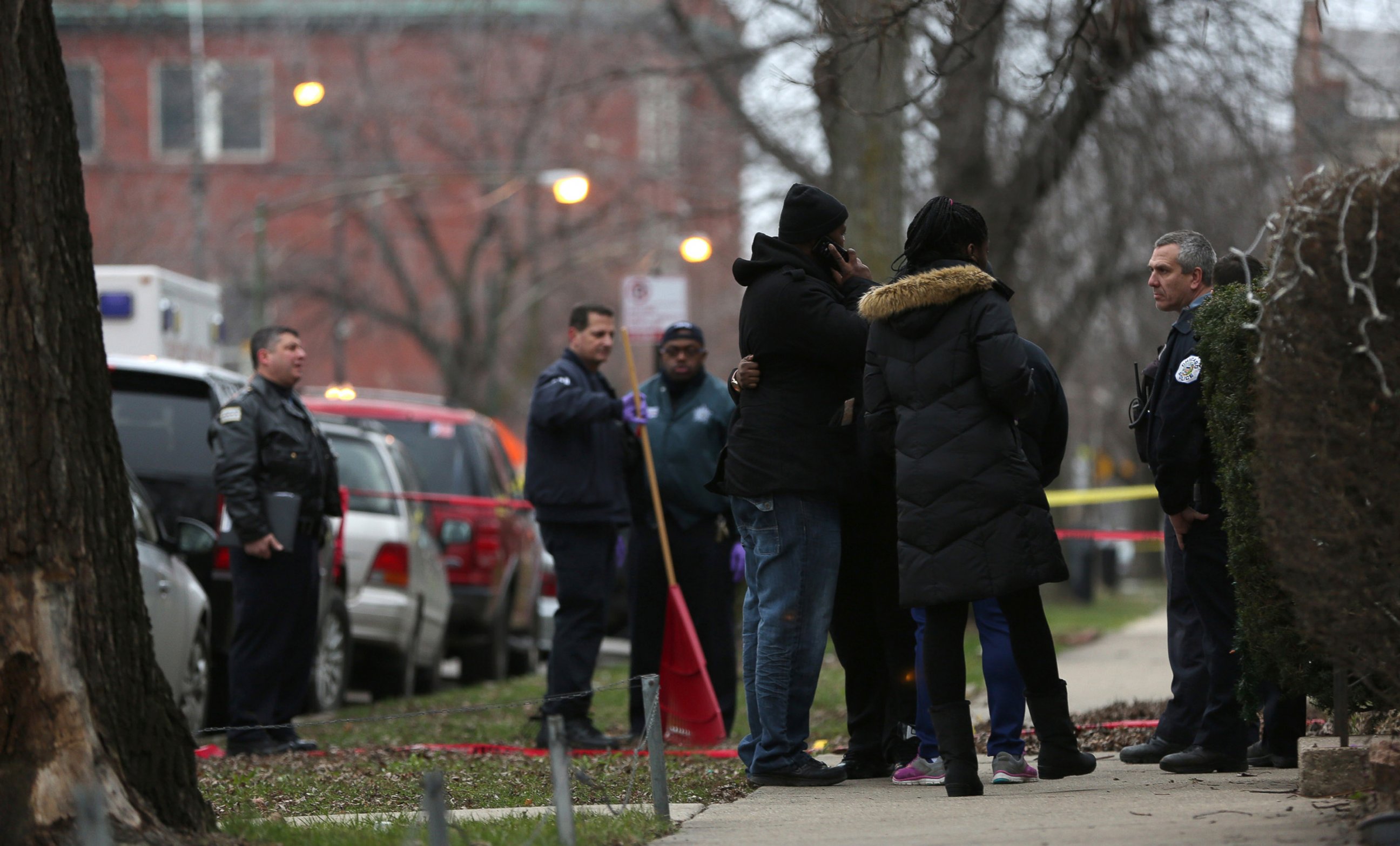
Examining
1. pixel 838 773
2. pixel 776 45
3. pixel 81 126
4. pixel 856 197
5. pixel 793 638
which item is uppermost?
pixel 81 126

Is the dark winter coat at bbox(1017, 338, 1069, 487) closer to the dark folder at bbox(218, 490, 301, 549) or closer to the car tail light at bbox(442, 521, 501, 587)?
the dark folder at bbox(218, 490, 301, 549)

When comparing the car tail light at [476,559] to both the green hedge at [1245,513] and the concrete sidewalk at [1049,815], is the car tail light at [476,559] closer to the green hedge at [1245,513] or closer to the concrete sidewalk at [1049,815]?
the concrete sidewalk at [1049,815]

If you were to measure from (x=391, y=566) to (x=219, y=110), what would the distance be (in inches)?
829

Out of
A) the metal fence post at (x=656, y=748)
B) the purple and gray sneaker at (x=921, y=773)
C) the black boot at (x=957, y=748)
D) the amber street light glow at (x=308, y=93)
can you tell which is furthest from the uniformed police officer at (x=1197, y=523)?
the amber street light glow at (x=308, y=93)

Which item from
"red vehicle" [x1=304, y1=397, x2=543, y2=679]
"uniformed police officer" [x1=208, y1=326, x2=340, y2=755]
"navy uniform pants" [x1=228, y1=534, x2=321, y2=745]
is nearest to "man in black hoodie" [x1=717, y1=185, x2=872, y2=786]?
"uniformed police officer" [x1=208, y1=326, x2=340, y2=755]

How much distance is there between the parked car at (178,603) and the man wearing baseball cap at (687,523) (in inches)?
83.4

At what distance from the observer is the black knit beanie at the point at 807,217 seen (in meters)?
7.04

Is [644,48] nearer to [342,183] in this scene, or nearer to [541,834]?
[342,183]

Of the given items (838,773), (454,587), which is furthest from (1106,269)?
(838,773)

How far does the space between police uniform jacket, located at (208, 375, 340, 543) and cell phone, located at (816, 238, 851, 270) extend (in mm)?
3432

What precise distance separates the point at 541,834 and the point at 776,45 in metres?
10.7

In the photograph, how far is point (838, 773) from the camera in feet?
23.1

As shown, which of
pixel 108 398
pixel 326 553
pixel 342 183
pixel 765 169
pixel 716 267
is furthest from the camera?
pixel 716 267

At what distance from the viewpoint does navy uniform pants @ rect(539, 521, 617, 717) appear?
912cm
